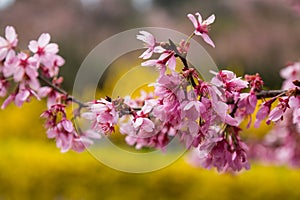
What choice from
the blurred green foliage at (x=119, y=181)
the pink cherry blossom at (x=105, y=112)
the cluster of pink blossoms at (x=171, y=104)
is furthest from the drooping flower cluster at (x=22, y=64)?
the blurred green foliage at (x=119, y=181)

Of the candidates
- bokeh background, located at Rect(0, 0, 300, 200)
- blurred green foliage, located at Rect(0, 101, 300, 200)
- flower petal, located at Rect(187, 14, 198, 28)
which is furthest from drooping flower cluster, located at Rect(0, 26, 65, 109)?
blurred green foliage, located at Rect(0, 101, 300, 200)

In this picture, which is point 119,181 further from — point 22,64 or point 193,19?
point 193,19

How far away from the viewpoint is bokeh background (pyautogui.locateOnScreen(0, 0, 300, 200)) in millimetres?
4336

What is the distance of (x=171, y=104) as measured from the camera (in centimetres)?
114

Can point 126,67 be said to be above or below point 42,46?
above

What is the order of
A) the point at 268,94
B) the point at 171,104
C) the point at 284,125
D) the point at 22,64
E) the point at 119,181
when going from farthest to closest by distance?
the point at 119,181 → the point at 284,125 → the point at 22,64 → the point at 268,94 → the point at 171,104

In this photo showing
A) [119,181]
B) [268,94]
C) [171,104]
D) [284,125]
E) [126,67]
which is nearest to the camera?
[171,104]

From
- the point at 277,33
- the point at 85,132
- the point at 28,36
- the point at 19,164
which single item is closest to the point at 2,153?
the point at 19,164

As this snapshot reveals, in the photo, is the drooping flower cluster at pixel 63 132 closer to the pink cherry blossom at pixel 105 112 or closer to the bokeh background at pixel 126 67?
the pink cherry blossom at pixel 105 112

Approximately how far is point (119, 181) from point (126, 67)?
645 cm

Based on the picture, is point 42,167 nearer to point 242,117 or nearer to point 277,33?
point 242,117

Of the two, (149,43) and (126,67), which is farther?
(126,67)

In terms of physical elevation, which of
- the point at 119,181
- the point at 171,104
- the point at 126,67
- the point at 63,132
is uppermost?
the point at 126,67

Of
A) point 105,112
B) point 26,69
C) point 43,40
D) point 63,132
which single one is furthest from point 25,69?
point 105,112
